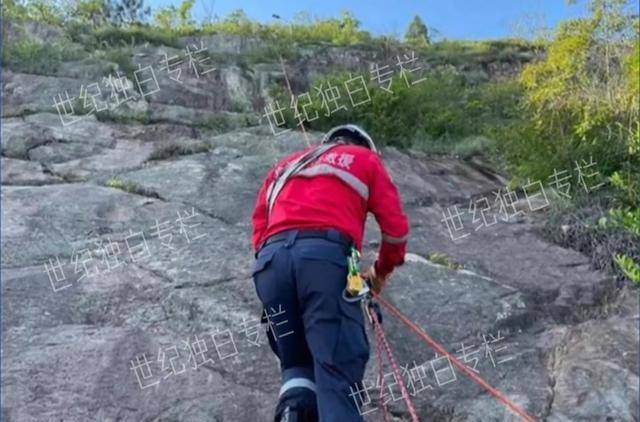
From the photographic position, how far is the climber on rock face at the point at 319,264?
394cm

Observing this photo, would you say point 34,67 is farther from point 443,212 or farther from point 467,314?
point 467,314

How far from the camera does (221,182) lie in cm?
780

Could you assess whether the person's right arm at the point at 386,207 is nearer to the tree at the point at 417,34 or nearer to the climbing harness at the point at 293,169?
the climbing harness at the point at 293,169

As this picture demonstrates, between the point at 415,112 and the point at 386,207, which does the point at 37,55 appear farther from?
the point at 386,207

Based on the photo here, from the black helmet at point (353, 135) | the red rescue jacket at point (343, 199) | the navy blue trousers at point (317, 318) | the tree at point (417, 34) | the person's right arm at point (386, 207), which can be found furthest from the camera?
the tree at point (417, 34)

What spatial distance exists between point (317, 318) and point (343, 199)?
2.12 ft

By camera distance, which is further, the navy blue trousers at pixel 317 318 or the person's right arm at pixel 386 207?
the person's right arm at pixel 386 207

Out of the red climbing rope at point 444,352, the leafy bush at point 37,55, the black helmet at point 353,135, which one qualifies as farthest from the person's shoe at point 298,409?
the leafy bush at point 37,55

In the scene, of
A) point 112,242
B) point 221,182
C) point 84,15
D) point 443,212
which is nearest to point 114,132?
point 221,182

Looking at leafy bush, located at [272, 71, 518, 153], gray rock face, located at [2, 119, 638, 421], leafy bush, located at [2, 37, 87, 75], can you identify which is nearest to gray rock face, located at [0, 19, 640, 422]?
gray rock face, located at [2, 119, 638, 421]

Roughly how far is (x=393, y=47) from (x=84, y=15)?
15.2 ft

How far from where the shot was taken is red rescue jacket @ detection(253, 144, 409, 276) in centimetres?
422

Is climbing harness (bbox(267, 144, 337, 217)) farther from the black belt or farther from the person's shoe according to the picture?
the person's shoe

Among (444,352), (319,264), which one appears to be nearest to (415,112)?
(444,352)
